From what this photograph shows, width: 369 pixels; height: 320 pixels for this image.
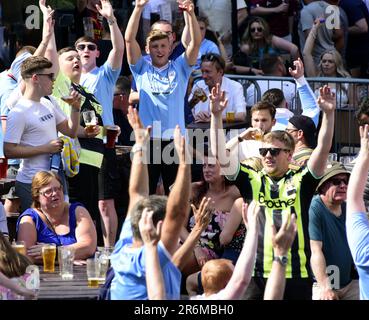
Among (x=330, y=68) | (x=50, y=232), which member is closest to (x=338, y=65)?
(x=330, y=68)

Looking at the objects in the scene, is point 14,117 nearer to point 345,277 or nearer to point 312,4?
point 345,277

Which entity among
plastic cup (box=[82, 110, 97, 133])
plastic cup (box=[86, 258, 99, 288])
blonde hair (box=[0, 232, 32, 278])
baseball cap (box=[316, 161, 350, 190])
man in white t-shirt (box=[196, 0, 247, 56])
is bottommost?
plastic cup (box=[86, 258, 99, 288])

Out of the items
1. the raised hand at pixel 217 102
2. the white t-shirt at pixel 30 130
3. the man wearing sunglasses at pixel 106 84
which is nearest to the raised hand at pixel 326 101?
the raised hand at pixel 217 102

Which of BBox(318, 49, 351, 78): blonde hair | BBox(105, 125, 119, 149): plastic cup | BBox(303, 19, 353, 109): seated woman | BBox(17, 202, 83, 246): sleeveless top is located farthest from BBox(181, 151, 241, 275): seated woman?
BBox(318, 49, 351, 78): blonde hair

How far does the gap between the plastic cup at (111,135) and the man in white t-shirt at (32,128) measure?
1.51ft

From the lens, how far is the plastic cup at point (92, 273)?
33.1 feet

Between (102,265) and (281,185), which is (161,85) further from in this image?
(102,265)

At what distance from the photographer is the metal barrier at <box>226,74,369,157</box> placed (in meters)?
14.2

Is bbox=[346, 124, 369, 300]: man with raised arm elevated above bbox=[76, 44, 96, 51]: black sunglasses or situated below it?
below

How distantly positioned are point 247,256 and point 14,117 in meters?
4.00

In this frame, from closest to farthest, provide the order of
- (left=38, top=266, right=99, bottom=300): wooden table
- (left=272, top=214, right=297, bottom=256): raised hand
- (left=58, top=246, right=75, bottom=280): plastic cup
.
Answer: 1. (left=272, top=214, right=297, bottom=256): raised hand
2. (left=38, top=266, right=99, bottom=300): wooden table
3. (left=58, top=246, right=75, bottom=280): plastic cup

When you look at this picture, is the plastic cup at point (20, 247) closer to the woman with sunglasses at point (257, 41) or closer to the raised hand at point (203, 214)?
the raised hand at point (203, 214)

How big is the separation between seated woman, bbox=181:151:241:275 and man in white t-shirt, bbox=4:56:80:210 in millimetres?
1273

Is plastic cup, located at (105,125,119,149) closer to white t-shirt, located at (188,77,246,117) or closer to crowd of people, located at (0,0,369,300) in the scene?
crowd of people, located at (0,0,369,300)
